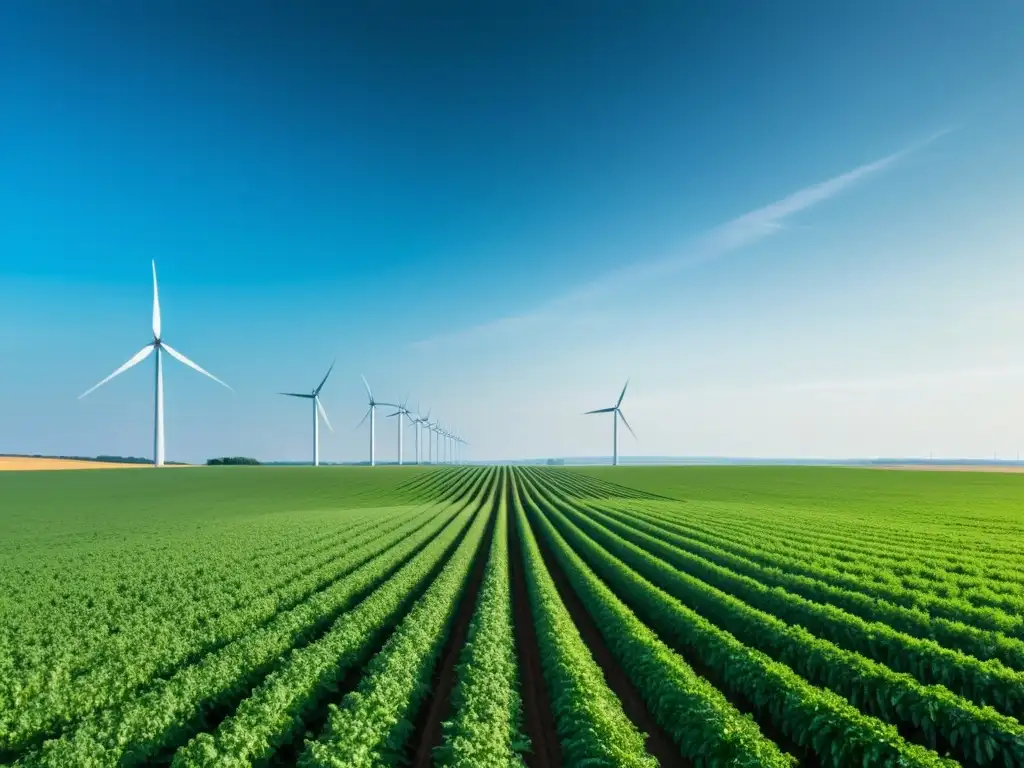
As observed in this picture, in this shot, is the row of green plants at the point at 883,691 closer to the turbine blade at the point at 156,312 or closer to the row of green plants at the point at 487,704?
the row of green plants at the point at 487,704

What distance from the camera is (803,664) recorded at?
13.5m

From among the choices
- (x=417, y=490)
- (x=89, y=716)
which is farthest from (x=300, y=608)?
(x=417, y=490)

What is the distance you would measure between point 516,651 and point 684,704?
6.01 m

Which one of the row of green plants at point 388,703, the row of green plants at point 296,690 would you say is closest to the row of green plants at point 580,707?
the row of green plants at point 388,703

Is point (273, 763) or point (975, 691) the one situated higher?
point (975, 691)

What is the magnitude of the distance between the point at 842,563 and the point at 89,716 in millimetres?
25785

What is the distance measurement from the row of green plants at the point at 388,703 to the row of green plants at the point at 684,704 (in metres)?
5.33

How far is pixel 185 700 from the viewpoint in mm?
11055

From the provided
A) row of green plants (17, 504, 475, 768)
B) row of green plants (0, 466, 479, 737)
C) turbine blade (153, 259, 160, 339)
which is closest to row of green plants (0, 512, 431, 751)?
row of green plants (0, 466, 479, 737)

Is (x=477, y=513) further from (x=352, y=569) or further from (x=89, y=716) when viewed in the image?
(x=89, y=716)

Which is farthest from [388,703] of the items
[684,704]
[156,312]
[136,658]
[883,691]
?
[156,312]

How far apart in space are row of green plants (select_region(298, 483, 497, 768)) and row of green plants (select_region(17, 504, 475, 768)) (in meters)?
2.82

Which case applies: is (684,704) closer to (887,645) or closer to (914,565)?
(887,645)

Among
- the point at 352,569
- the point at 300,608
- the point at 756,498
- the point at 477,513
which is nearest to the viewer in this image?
the point at 300,608
